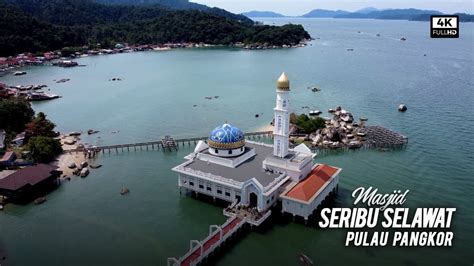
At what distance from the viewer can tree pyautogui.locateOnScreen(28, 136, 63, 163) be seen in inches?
2169

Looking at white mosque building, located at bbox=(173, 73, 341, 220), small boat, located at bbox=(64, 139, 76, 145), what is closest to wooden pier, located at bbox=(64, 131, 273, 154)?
small boat, located at bbox=(64, 139, 76, 145)

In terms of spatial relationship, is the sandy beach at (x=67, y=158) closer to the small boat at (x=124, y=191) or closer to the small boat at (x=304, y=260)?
the small boat at (x=124, y=191)

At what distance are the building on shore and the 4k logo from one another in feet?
150

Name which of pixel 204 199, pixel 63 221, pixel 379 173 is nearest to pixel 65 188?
pixel 63 221

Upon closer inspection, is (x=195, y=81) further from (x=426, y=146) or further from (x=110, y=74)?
(x=426, y=146)

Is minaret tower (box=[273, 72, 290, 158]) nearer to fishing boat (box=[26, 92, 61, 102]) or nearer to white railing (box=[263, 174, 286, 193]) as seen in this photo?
white railing (box=[263, 174, 286, 193])

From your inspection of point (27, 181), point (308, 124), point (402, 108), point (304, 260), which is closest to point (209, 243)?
point (304, 260)

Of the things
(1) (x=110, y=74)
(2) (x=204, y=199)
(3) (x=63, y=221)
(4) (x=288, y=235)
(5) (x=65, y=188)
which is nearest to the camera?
(4) (x=288, y=235)

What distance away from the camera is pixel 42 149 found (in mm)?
55312

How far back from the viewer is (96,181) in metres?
51.8

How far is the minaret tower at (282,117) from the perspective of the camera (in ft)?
141

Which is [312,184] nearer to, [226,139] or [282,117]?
[282,117]

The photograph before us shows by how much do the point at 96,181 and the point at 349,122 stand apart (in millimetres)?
43884

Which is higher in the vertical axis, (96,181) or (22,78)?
(22,78)
